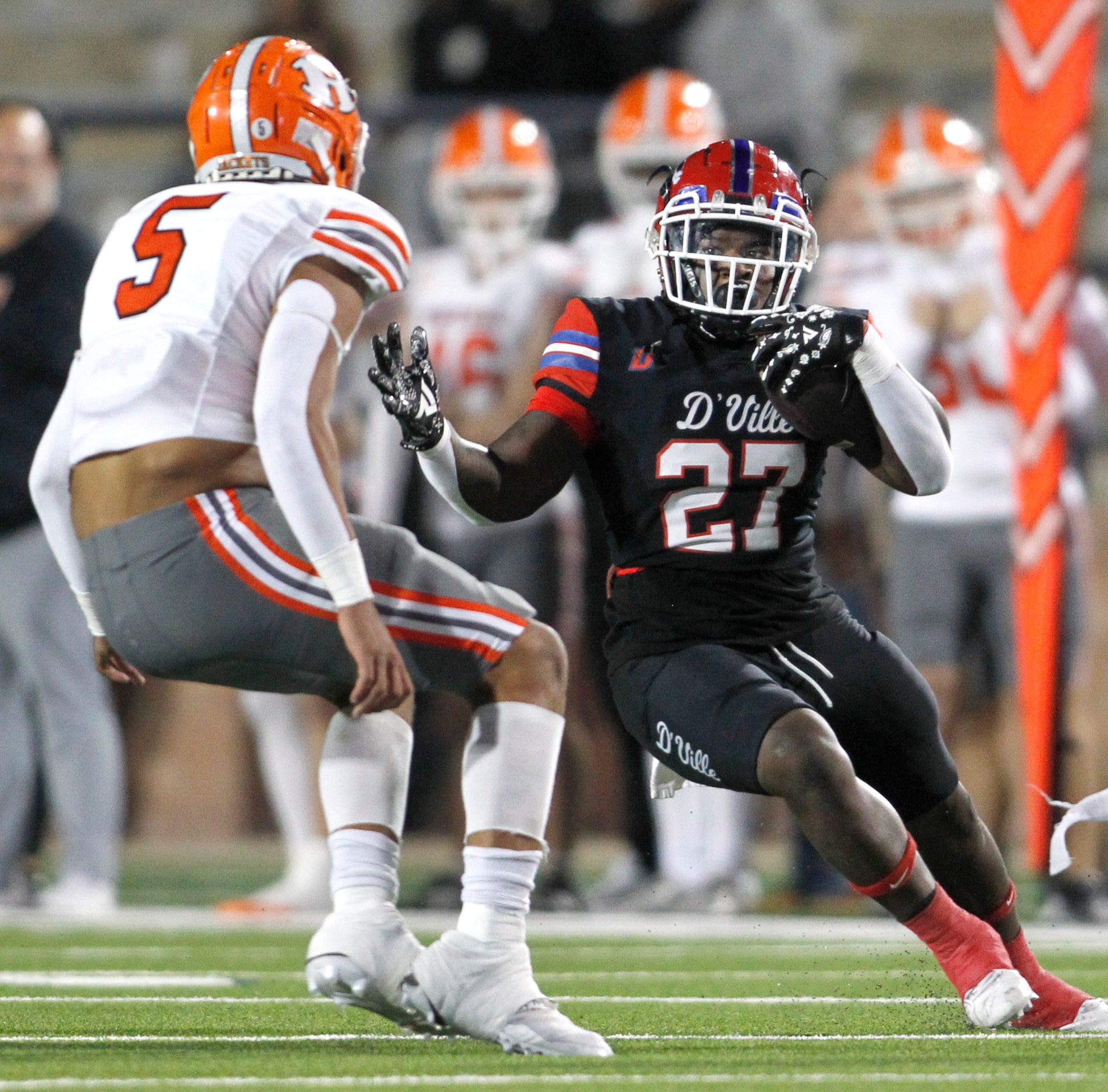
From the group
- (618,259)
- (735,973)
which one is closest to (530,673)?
(735,973)

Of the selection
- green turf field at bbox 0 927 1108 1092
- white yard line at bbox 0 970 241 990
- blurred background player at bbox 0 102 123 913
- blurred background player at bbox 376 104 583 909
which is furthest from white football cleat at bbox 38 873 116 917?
white yard line at bbox 0 970 241 990

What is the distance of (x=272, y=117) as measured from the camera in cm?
353

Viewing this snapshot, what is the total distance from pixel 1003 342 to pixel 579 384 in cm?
265

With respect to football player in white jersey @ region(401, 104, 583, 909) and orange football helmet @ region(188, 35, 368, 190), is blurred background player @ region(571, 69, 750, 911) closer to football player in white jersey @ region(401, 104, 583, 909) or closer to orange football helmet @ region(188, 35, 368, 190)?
football player in white jersey @ region(401, 104, 583, 909)

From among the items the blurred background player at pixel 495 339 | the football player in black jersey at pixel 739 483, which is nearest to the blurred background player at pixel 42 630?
the blurred background player at pixel 495 339

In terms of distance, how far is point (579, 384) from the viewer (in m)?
3.46

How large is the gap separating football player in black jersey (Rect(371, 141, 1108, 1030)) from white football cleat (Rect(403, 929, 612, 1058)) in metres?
0.39

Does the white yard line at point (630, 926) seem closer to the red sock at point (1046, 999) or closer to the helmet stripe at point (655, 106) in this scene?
the red sock at point (1046, 999)

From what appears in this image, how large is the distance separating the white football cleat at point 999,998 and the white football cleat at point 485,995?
21.0 inches

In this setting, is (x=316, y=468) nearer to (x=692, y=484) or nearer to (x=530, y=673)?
(x=530, y=673)

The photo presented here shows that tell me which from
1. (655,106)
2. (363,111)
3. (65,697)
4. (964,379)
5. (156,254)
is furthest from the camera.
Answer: (363,111)

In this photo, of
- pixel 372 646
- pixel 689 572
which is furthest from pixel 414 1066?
pixel 689 572

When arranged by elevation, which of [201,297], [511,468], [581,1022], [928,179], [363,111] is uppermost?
[363,111]

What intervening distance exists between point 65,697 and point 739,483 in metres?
2.76
